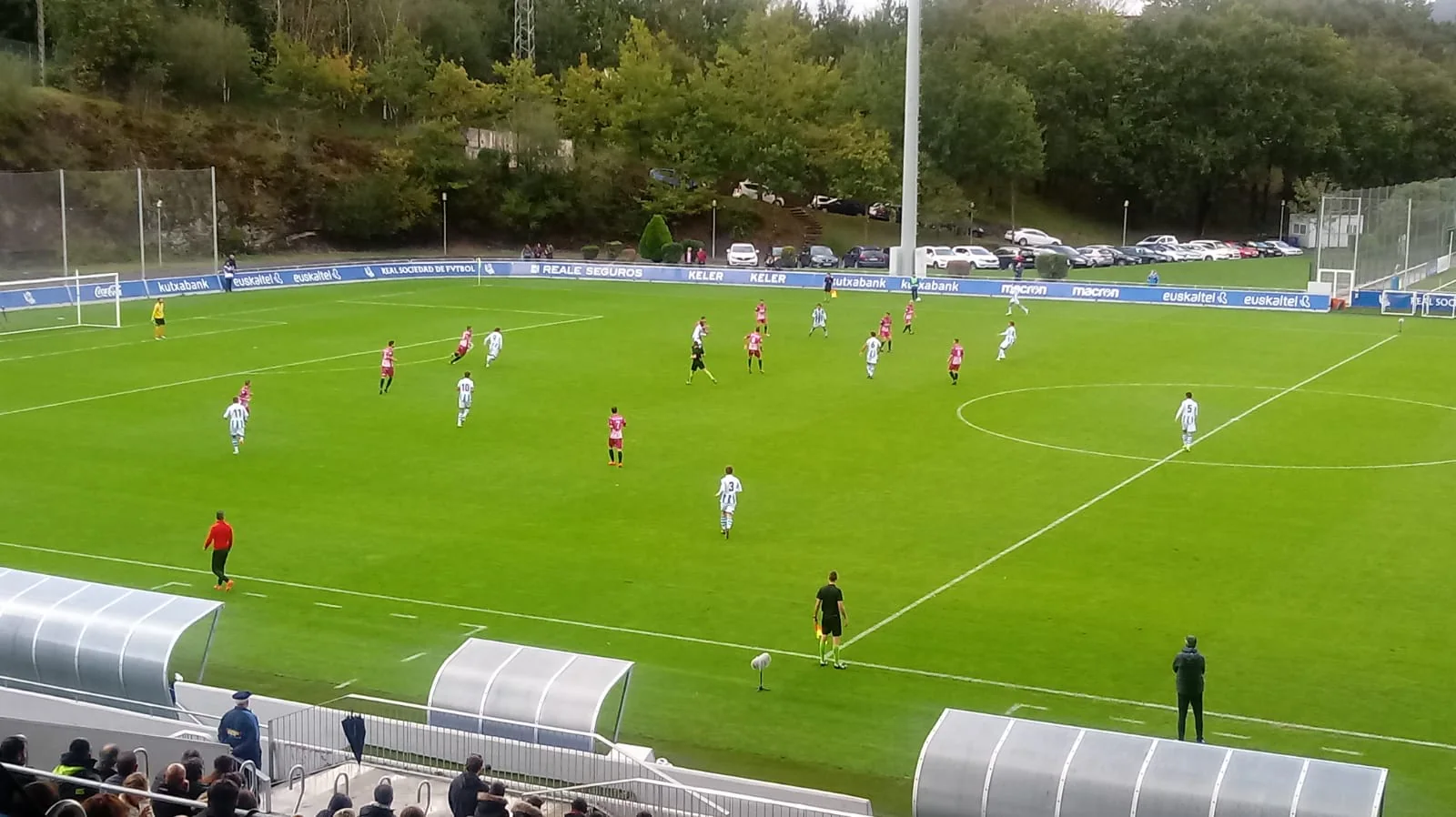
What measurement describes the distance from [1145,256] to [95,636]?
87.3m

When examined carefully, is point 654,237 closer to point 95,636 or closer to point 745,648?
point 745,648

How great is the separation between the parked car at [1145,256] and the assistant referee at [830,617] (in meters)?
78.4

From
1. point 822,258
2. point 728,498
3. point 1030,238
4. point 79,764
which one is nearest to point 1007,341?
point 728,498

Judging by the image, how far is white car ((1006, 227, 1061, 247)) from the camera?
103m

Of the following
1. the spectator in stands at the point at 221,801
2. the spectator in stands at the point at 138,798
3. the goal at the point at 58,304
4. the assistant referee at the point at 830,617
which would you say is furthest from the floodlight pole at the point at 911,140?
the spectator in stands at the point at 221,801

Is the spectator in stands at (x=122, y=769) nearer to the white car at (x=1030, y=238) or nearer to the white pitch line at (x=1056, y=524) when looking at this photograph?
the white pitch line at (x=1056, y=524)

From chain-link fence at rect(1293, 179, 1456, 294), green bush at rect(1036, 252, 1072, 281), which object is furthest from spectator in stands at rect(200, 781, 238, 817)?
green bush at rect(1036, 252, 1072, 281)

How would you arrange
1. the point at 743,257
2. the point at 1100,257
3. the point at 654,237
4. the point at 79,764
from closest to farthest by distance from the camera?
the point at 79,764 → the point at 743,257 → the point at 1100,257 → the point at 654,237

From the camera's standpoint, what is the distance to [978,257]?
87.8m

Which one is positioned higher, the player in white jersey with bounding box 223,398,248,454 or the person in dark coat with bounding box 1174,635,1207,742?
the player in white jersey with bounding box 223,398,248,454

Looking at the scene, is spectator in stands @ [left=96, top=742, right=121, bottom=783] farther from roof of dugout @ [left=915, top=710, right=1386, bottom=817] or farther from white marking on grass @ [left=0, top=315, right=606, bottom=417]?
white marking on grass @ [left=0, top=315, right=606, bottom=417]

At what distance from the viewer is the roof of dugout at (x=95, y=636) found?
15922mm

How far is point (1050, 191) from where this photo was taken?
123 metres

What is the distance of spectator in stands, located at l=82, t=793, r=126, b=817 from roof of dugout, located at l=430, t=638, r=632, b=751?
21.2 feet
